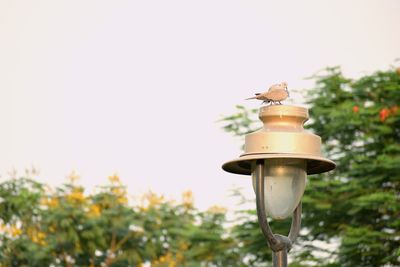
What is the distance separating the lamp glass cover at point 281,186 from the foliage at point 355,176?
9.82m

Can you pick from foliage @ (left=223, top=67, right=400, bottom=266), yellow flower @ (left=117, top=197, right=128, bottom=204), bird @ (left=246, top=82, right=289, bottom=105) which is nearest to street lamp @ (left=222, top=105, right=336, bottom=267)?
bird @ (left=246, top=82, right=289, bottom=105)

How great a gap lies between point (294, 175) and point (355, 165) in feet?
35.6

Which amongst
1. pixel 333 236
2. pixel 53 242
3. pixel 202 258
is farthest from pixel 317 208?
pixel 53 242

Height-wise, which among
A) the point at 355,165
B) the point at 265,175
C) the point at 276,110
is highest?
the point at 355,165

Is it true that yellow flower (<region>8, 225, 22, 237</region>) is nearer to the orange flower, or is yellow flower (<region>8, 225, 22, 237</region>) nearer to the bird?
→ the orange flower

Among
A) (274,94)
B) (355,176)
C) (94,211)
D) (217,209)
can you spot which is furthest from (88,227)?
(274,94)

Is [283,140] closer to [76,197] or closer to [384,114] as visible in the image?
[384,114]

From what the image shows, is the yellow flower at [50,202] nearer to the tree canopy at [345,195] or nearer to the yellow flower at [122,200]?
the yellow flower at [122,200]

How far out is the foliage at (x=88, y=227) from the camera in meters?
23.4

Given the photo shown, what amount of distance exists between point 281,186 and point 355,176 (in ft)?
36.8

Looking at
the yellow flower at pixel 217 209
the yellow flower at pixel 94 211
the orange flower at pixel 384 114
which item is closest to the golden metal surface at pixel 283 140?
the orange flower at pixel 384 114

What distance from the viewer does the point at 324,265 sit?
1546 cm

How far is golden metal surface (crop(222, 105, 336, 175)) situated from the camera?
192 inches

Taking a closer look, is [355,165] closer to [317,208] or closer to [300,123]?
[317,208]
